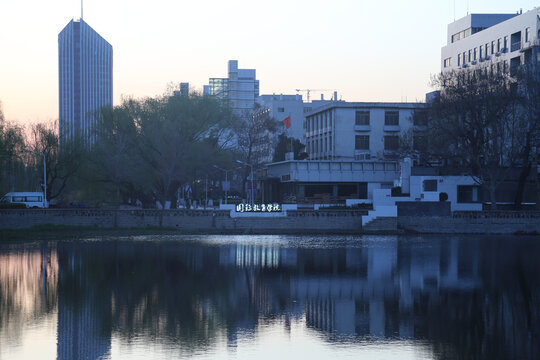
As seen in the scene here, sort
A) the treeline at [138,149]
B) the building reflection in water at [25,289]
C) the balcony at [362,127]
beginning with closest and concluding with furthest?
the building reflection in water at [25,289]
the treeline at [138,149]
the balcony at [362,127]

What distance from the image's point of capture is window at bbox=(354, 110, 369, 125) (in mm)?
94500

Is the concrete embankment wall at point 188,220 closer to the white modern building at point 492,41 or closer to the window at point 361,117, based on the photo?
the white modern building at point 492,41

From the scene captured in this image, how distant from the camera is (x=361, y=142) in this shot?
94812mm

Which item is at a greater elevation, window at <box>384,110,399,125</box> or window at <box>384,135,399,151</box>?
window at <box>384,110,399,125</box>

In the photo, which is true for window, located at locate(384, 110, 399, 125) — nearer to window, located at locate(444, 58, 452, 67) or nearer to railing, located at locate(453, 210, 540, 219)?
window, located at locate(444, 58, 452, 67)

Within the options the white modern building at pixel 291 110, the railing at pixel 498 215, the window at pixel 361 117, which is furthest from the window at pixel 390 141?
the white modern building at pixel 291 110

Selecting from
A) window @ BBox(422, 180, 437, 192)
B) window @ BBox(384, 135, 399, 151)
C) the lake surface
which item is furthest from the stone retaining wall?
window @ BBox(384, 135, 399, 151)

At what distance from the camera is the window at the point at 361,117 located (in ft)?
→ 310

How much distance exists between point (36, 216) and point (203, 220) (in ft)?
47.3

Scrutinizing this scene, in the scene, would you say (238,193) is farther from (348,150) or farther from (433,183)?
(433,183)

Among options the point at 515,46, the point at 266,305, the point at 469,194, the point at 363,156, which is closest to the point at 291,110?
the point at 363,156

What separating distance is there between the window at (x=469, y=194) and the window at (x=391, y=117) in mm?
24241

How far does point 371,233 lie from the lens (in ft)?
194

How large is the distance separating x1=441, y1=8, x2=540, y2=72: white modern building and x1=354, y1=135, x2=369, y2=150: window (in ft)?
58.4
